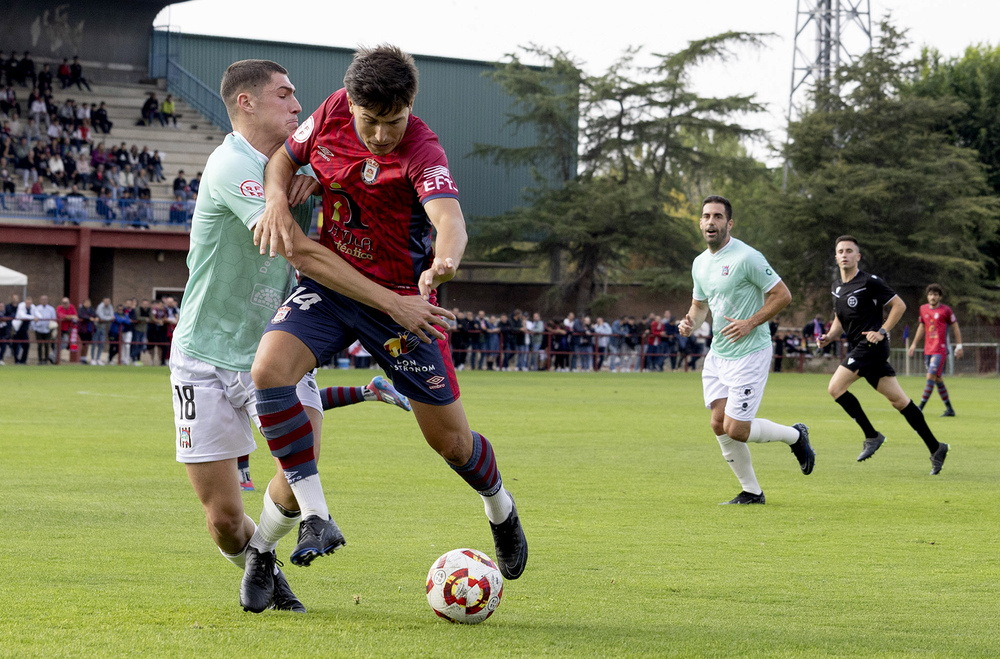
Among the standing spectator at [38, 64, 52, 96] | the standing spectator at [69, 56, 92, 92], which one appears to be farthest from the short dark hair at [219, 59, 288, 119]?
the standing spectator at [69, 56, 92, 92]

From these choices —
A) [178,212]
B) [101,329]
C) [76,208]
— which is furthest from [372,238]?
[178,212]

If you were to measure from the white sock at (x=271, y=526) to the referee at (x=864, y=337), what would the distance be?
832cm

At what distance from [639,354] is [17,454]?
27.9 meters

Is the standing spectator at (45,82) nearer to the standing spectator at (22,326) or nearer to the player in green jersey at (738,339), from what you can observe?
the standing spectator at (22,326)

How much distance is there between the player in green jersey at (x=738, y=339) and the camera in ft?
30.5

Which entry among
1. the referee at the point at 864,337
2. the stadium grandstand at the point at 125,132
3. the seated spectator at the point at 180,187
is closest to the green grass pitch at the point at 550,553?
the referee at the point at 864,337

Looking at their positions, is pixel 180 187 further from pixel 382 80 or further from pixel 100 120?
pixel 382 80

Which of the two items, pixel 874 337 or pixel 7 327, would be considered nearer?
pixel 874 337

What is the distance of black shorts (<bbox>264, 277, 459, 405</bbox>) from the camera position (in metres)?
4.93

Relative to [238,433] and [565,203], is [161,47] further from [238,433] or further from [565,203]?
[238,433]

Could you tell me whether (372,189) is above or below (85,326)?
above

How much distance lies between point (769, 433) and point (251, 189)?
582 cm

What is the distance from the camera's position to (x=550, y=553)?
6.71 metres

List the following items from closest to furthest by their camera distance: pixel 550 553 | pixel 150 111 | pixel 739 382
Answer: pixel 550 553 < pixel 739 382 < pixel 150 111
